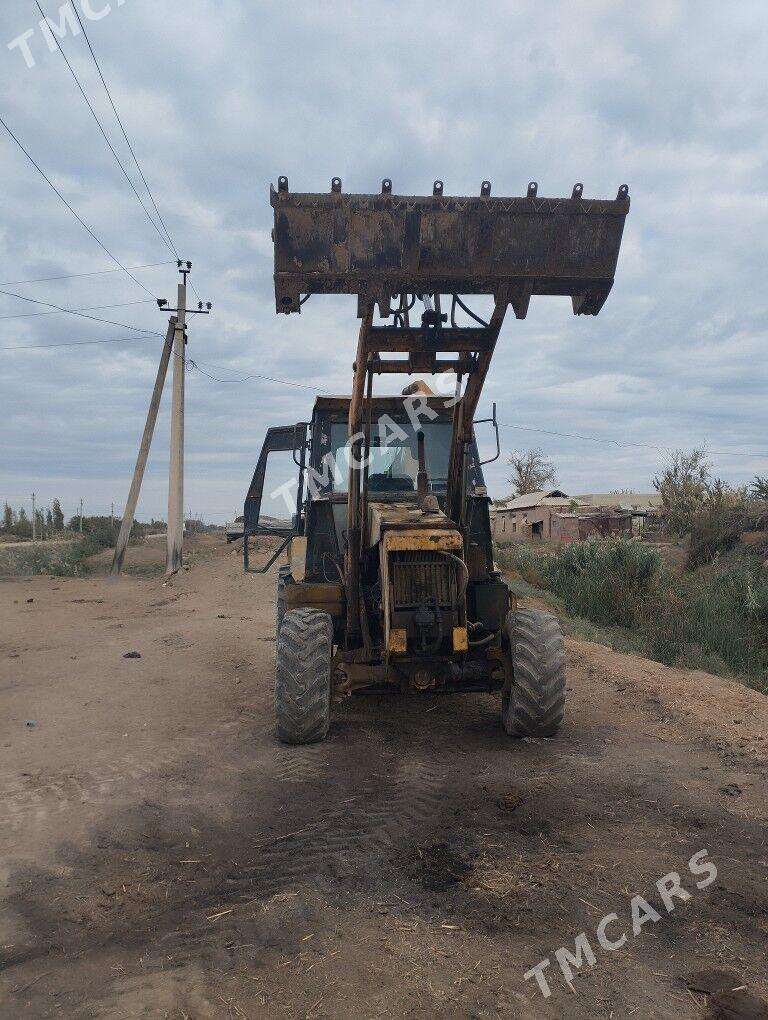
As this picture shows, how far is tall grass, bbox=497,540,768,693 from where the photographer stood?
974cm

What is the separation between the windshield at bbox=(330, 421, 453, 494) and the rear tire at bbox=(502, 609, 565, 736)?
164cm

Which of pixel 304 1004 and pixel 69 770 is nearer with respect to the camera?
pixel 304 1004

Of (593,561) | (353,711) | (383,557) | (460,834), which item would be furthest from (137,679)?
(593,561)

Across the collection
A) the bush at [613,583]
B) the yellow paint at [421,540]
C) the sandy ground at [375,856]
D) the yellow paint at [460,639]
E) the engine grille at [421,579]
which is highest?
the yellow paint at [421,540]

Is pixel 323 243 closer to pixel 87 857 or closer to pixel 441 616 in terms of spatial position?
pixel 441 616

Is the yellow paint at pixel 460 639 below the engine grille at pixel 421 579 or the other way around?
below

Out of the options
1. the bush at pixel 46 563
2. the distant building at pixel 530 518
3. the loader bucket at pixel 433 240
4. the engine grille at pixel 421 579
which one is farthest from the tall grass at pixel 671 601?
the bush at pixel 46 563

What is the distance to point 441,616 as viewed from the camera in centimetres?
548

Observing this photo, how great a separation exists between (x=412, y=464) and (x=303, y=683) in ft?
7.55

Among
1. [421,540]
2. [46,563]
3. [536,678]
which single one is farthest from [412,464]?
[46,563]

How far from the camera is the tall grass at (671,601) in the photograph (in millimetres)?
9740

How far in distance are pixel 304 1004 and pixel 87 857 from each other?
1.75 meters

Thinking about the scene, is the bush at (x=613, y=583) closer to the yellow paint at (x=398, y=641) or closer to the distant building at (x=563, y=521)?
the distant building at (x=563, y=521)

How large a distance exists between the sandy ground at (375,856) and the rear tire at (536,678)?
19 centimetres
